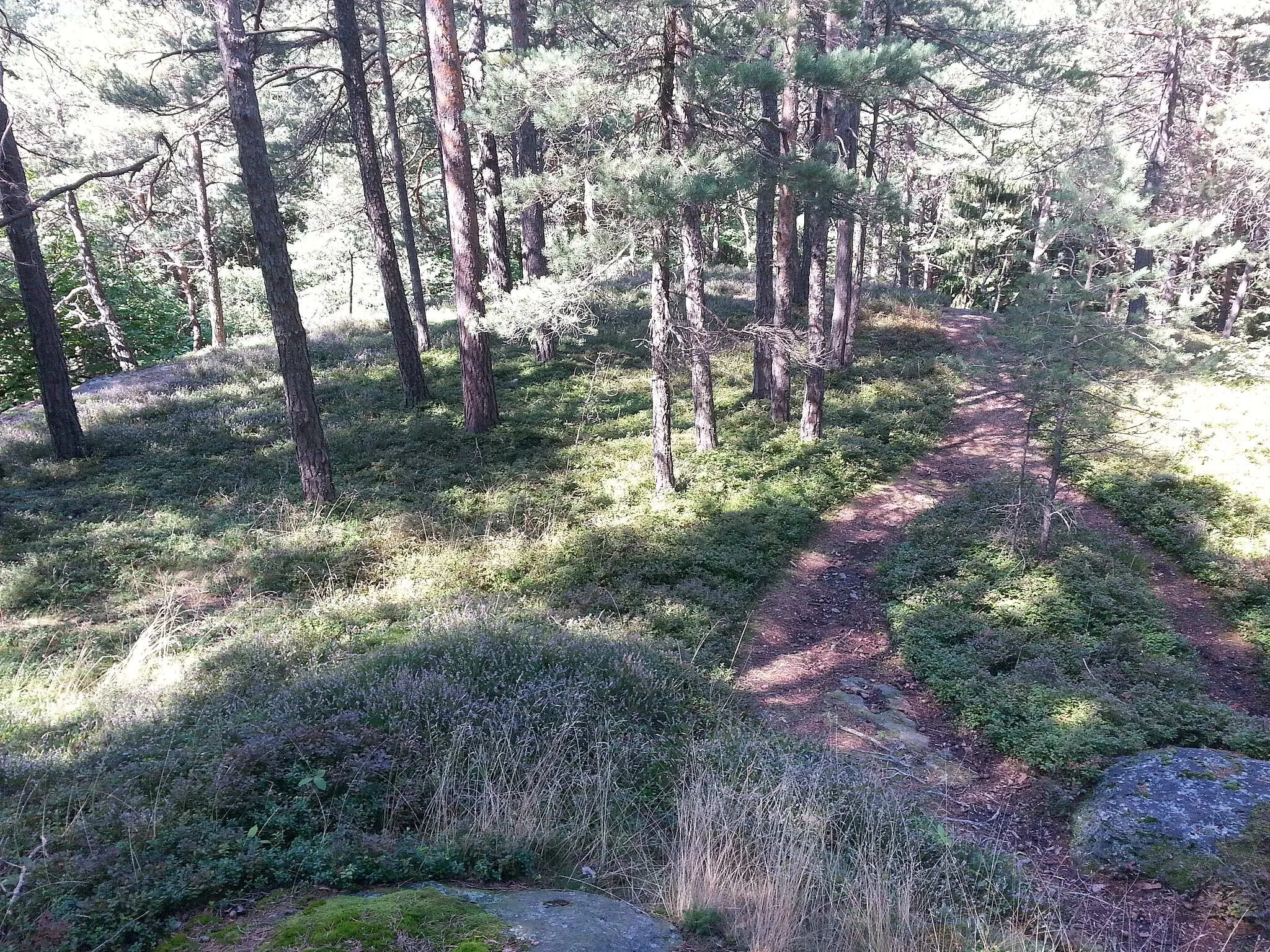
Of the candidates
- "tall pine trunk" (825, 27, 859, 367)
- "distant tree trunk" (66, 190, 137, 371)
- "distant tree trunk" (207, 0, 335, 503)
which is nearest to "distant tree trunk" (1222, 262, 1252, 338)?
"tall pine trunk" (825, 27, 859, 367)

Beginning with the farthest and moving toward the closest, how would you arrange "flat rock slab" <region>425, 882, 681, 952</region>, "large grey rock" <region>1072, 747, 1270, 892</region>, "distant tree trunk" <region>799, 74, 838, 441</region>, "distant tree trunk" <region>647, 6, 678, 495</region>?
1. "distant tree trunk" <region>799, 74, 838, 441</region>
2. "distant tree trunk" <region>647, 6, 678, 495</region>
3. "large grey rock" <region>1072, 747, 1270, 892</region>
4. "flat rock slab" <region>425, 882, 681, 952</region>

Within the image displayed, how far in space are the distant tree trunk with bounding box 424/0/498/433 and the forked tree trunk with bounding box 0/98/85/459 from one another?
269 inches

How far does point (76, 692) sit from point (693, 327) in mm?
9004

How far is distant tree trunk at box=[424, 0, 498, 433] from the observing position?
12062mm

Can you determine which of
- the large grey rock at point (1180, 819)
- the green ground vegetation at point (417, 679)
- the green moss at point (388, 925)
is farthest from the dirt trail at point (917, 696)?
the green moss at point (388, 925)

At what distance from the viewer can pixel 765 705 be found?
7.68 meters

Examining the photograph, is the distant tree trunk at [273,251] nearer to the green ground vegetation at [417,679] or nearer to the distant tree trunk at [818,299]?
the green ground vegetation at [417,679]

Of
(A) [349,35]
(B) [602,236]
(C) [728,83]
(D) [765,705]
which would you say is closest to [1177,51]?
(C) [728,83]

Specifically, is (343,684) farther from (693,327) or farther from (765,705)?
(693,327)

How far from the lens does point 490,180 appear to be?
16.4m

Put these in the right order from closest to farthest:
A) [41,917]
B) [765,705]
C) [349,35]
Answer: [41,917], [765,705], [349,35]

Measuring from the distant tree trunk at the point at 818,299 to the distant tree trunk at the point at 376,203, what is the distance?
833 centimetres

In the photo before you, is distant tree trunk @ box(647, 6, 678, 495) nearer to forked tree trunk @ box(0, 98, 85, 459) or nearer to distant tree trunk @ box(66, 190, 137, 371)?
forked tree trunk @ box(0, 98, 85, 459)

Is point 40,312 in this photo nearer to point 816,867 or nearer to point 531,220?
point 531,220
